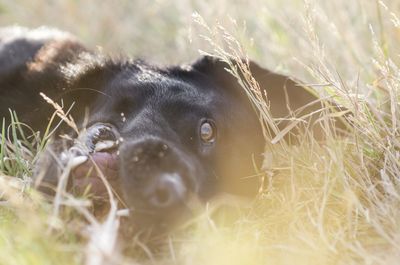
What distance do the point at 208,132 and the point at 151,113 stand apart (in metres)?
0.23

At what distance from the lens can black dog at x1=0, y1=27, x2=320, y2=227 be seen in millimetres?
2410

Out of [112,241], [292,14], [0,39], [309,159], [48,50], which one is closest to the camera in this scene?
[112,241]

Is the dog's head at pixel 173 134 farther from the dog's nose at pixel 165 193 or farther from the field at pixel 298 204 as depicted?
the field at pixel 298 204

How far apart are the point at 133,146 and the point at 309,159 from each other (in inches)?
32.5

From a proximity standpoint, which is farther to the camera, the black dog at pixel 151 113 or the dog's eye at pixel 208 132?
the dog's eye at pixel 208 132

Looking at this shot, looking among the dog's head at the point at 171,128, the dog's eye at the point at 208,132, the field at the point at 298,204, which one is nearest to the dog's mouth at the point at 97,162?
the dog's head at the point at 171,128

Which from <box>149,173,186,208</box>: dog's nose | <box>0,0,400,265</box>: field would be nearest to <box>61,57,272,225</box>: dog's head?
<box>149,173,186,208</box>: dog's nose

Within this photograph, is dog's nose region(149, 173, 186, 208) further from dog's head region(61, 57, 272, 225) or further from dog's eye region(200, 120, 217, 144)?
dog's eye region(200, 120, 217, 144)

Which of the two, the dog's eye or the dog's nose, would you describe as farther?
the dog's eye

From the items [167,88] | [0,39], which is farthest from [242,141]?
[0,39]

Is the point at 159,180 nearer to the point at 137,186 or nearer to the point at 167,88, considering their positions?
the point at 137,186

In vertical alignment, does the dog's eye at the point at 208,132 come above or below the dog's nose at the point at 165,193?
above

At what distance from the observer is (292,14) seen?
177 inches

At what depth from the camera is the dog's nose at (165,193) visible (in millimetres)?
2275
